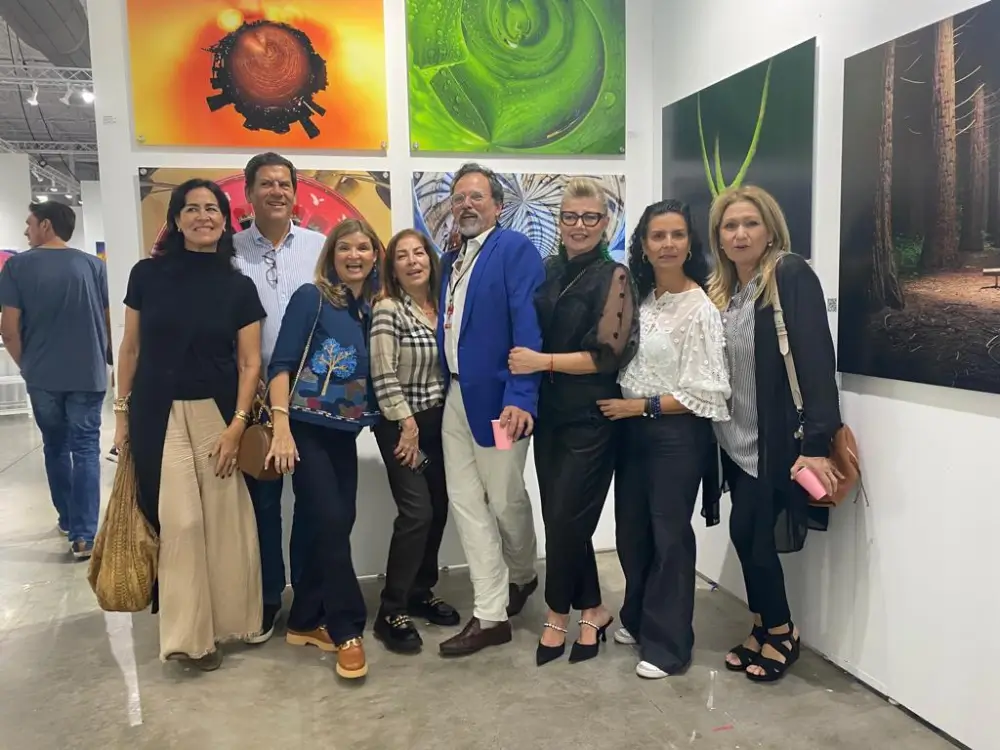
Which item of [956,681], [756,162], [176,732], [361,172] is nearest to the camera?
[956,681]

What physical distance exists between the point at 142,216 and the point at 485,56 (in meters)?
1.69

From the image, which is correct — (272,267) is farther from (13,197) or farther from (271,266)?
(13,197)

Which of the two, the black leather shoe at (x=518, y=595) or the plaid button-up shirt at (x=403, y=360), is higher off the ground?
the plaid button-up shirt at (x=403, y=360)

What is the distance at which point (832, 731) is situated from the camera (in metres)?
2.26

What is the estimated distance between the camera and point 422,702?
2.45m

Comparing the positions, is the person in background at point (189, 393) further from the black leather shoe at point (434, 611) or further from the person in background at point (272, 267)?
the black leather shoe at point (434, 611)

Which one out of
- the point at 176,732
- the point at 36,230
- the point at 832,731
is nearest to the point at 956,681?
the point at 832,731

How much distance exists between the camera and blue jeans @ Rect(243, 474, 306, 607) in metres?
2.99

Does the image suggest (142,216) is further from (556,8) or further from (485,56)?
(556,8)

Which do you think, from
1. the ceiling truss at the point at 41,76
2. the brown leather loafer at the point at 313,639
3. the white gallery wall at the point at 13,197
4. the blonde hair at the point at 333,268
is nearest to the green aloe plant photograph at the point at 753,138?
the blonde hair at the point at 333,268

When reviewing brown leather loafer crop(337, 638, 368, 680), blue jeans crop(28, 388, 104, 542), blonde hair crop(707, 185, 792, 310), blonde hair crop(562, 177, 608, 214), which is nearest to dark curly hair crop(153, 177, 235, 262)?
blonde hair crop(562, 177, 608, 214)

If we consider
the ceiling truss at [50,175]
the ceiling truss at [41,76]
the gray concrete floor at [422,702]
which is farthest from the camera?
the ceiling truss at [50,175]

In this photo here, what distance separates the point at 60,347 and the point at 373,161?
2.00 metres

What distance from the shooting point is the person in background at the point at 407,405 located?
2.67 metres
